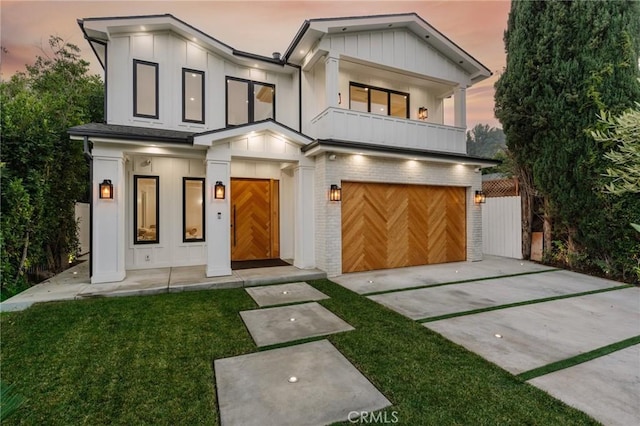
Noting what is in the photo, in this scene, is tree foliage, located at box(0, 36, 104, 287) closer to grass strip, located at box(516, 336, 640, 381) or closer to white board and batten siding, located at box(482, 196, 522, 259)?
grass strip, located at box(516, 336, 640, 381)

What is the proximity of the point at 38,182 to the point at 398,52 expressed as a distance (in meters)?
9.14

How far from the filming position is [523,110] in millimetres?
8062

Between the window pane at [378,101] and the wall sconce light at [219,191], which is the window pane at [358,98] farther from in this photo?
the wall sconce light at [219,191]

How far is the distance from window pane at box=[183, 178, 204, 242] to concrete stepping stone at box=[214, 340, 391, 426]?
5.45m

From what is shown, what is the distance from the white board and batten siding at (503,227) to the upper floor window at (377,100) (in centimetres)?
428

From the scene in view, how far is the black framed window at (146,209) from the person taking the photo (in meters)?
7.43

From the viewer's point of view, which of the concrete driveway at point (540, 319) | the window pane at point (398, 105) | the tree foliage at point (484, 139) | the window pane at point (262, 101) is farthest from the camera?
the tree foliage at point (484, 139)

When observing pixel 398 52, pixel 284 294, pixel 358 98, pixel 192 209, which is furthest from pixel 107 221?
pixel 398 52

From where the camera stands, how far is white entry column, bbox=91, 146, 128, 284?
19.3 feet

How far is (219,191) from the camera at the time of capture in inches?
257

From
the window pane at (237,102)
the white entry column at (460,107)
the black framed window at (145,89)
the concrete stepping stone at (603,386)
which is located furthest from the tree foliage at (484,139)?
the concrete stepping stone at (603,386)

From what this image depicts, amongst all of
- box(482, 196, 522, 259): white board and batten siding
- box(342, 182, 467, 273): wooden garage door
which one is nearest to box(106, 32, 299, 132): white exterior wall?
box(342, 182, 467, 273): wooden garage door

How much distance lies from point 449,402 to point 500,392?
0.53 m

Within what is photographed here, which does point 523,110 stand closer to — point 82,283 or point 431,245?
point 431,245
